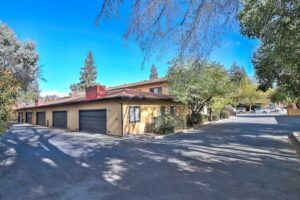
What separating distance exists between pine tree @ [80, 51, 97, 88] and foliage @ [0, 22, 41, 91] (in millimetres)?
43207

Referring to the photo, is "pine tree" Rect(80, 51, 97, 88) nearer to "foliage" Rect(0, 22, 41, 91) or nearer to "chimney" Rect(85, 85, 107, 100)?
"foliage" Rect(0, 22, 41, 91)

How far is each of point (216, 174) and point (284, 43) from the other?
16.4 ft

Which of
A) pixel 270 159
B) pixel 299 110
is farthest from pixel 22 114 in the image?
pixel 299 110

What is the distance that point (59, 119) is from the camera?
26391 millimetres

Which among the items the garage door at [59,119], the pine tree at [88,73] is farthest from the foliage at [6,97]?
the pine tree at [88,73]

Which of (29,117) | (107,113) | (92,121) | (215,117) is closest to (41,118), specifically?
(29,117)

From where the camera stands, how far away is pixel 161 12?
457cm

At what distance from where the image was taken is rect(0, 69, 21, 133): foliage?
9.12m

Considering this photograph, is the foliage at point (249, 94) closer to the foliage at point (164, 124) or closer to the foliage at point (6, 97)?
the foliage at point (164, 124)

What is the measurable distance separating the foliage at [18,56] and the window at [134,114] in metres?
11.0

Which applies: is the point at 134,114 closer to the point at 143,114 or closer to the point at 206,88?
the point at 143,114

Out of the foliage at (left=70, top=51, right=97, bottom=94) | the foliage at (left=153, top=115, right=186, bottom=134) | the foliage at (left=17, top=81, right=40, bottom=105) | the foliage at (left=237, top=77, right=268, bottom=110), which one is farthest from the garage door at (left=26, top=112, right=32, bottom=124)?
the foliage at (left=237, top=77, right=268, bottom=110)

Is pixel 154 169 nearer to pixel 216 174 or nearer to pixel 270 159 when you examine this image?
pixel 216 174

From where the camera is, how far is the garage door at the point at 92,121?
19094 mm
